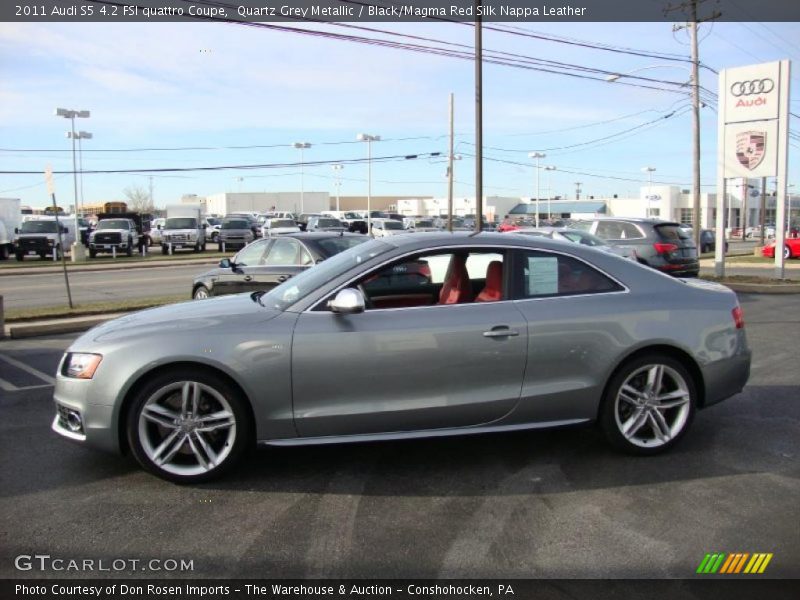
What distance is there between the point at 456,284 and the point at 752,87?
52.2 ft

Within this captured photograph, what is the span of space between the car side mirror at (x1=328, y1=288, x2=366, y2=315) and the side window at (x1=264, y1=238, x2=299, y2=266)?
565 cm

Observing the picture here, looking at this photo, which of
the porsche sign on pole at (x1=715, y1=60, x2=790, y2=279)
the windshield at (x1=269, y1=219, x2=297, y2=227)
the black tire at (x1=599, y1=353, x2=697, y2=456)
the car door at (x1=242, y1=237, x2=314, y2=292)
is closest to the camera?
the black tire at (x1=599, y1=353, x2=697, y2=456)

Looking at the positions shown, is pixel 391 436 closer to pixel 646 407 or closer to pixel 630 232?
pixel 646 407

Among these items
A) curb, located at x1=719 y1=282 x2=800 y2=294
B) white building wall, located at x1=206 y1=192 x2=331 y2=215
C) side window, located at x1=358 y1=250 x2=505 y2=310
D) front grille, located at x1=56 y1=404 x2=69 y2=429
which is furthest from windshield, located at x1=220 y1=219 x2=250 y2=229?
white building wall, located at x1=206 y1=192 x2=331 y2=215

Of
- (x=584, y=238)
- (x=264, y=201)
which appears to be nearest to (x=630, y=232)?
(x=584, y=238)

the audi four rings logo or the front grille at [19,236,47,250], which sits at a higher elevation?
the audi four rings logo

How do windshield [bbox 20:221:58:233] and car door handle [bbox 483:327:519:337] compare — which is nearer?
car door handle [bbox 483:327:519:337]

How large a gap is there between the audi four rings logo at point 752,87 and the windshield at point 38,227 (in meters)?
28.1

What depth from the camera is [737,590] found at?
3.00 metres

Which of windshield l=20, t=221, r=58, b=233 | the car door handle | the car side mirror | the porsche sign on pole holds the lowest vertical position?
the car door handle

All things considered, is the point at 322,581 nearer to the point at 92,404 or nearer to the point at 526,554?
the point at 526,554

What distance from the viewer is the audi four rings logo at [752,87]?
54.7 ft

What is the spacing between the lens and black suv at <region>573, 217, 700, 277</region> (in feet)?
44.9

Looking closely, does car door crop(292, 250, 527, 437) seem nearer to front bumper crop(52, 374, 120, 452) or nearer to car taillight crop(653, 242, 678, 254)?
front bumper crop(52, 374, 120, 452)
